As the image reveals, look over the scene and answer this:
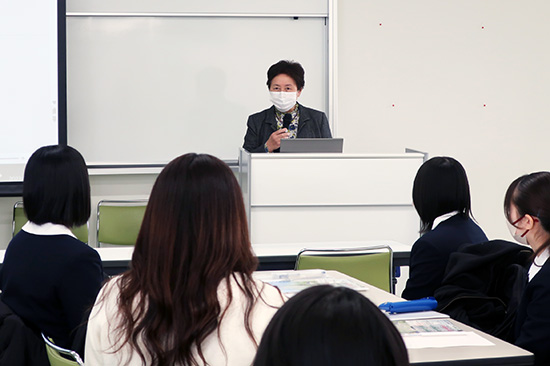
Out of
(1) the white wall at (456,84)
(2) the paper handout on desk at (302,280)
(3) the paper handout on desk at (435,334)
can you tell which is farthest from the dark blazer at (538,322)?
(1) the white wall at (456,84)

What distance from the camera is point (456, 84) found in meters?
6.03

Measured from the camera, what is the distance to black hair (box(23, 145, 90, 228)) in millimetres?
2346

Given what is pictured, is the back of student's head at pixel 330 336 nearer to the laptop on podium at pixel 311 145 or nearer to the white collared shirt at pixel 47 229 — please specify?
the white collared shirt at pixel 47 229

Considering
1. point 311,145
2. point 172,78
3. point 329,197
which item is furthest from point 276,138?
point 172,78

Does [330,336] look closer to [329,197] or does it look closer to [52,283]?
[52,283]

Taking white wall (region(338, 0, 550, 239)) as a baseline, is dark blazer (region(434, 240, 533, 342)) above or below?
below

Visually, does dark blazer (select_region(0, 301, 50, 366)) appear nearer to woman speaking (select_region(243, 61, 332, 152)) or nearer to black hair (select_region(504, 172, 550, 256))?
black hair (select_region(504, 172, 550, 256))

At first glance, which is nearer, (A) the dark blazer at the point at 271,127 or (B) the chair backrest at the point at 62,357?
(B) the chair backrest at the point at 62,357

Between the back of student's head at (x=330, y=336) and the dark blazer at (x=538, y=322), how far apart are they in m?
1.44

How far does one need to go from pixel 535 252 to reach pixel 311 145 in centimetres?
249

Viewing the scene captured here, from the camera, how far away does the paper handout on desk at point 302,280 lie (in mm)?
2633

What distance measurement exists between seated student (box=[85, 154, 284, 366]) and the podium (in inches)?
125

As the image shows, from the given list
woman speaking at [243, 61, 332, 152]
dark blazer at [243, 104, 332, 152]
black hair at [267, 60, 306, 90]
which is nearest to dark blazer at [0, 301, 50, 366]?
woman speaking at [243, 61, 332, 152]

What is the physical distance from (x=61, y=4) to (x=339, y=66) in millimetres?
2182
